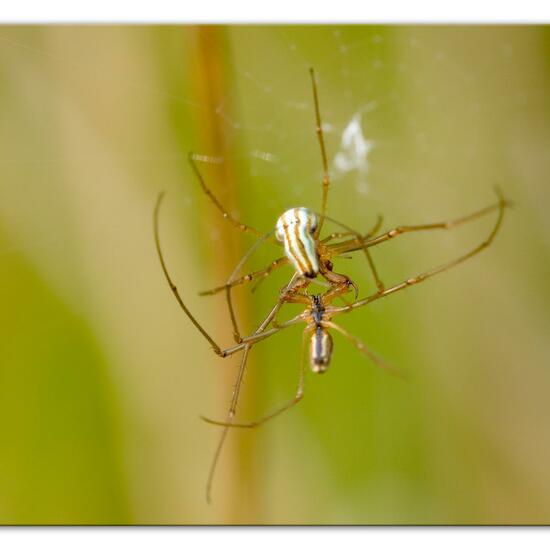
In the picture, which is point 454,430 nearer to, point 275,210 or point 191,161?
point 275,210

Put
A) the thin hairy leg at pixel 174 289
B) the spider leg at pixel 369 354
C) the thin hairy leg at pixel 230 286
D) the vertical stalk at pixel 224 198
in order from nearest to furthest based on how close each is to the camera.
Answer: the vertical stalk at pixel 224 198 < the thin hairy leg at pixel 230 286 < the thin hairy leg at pixel 174 289 < the spider leg at pixel 369 354

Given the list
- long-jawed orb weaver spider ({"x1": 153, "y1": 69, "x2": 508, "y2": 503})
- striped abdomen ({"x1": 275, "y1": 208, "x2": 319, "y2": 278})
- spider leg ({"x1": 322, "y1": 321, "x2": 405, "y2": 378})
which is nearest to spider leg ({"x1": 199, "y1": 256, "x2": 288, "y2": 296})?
long-jawed orb weaver spider ({"x1": 153, "y1": 69, "x2": 508, "y2": 503})

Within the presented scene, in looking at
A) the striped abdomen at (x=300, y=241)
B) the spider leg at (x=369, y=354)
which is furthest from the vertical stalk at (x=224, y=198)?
the spider leg at (x=369, y=354)

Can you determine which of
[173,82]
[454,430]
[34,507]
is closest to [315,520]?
[454,430]

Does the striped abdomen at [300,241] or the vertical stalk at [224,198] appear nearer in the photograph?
the vertical stalk at [224,198]

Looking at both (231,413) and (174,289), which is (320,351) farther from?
(174,289)

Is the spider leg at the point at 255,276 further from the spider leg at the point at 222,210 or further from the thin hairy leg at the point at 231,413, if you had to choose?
the thin hairy leg at the point at 231,413
